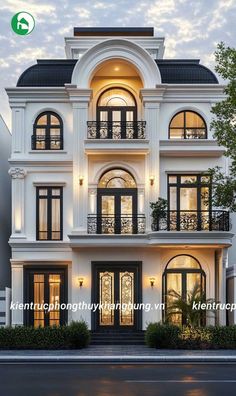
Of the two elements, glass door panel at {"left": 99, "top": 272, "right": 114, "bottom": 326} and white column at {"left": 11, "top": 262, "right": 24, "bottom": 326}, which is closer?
glass door panel at {"left": 99, "top": 272, "right": 114, "bottom": 326}

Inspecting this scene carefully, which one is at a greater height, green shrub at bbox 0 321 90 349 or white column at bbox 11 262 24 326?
white column at bbox 11 262 24 326

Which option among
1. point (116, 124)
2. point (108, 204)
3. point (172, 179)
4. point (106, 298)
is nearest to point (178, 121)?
point (172, 179)

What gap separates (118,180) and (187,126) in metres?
3.60

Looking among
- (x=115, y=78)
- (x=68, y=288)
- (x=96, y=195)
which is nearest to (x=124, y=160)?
(x=96, y=195)

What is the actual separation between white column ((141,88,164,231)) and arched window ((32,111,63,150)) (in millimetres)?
3584

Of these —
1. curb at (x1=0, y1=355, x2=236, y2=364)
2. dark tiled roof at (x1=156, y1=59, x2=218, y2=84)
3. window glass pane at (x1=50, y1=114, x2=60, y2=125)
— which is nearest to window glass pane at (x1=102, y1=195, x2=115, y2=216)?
window glass pane at (x1=50, y1=114, x2=60, y2=125)

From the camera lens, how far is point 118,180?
27.9 metres

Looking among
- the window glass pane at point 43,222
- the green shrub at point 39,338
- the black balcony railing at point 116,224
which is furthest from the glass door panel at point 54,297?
the green shrub at point 39,338

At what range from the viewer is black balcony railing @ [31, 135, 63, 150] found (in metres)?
28.1

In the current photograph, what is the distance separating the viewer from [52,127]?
2830 centimetres

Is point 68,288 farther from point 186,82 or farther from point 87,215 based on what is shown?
point 186,82

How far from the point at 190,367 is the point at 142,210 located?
9726 millimetres

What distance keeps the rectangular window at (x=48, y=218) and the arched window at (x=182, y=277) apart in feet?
15.1

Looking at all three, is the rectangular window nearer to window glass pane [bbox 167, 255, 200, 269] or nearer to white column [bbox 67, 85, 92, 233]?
white column [bbox 67, 85, 92, 233]
